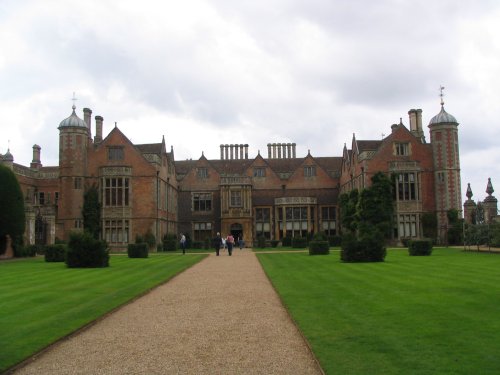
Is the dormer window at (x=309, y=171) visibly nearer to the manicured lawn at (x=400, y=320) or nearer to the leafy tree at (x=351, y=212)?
the leafy tree at (x=351, y=212)

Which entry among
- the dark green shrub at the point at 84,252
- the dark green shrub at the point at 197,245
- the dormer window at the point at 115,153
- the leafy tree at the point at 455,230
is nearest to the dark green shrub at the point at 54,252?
the dark green shrub at the point at 84,252

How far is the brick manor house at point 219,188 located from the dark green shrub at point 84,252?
16.7 m

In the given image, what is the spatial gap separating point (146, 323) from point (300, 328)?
299 cm

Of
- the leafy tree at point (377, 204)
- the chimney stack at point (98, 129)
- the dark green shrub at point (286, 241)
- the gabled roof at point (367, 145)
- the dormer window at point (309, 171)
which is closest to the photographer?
the leafy tree at point (377, 204)

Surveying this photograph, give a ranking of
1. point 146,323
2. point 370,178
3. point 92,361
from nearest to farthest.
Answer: point 92,361
point 146,323
point 370,178

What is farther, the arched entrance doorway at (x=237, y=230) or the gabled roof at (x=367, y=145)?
the arched entrance doorway at (x=237, y=230)

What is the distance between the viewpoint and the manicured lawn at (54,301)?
8.33m

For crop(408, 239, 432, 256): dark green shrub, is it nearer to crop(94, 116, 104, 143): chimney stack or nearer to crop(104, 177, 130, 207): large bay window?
crop(104, 177, 130, 207): large bay window

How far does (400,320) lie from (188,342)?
12.3ft

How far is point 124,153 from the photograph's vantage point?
4447 cm

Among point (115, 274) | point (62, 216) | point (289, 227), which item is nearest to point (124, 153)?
point (62, 216)

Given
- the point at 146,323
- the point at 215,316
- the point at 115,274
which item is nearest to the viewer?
the point at 146,323

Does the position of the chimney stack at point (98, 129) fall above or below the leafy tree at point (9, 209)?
above

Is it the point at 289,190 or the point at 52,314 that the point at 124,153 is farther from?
the point at 52,314
